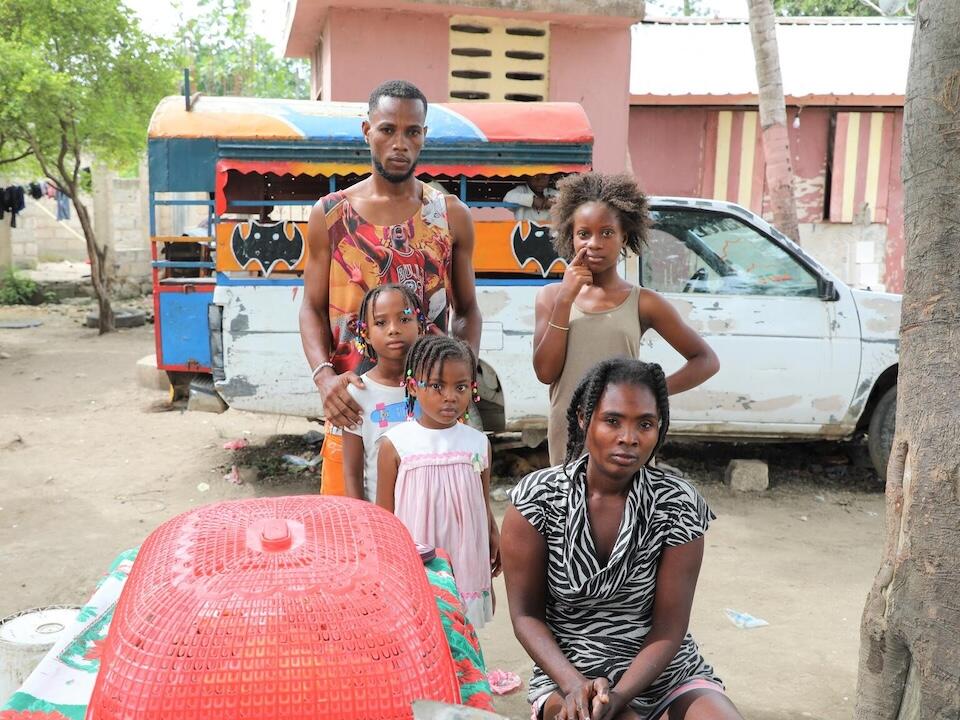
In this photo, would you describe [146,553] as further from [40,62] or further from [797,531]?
[40,62]

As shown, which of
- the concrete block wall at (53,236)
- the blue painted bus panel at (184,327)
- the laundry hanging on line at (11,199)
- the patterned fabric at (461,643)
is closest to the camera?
the patterned fabric at (461,643)

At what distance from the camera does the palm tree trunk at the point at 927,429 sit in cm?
218

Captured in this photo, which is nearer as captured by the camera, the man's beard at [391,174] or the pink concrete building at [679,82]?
the man's beard at [391,174]

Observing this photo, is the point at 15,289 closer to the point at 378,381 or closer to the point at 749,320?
the point at 749,320

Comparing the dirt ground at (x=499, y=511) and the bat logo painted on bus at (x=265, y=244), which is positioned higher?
the bat logo painted on bus at (x=265, y=244)

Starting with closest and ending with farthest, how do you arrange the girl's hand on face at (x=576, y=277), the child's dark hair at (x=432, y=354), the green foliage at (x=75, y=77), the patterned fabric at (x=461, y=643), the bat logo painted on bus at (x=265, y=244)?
the patterned fabric at (x=461, y=643) → the child's dark hair at (x=432, y=354) → the girl's hand on face at (x=576, y=277) → the bat logo painted on bus at (x=265, y=244) → the green foliage at (x=75, y=77)

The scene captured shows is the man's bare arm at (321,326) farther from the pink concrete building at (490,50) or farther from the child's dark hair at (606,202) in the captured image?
the pink concrete building at (490,50)

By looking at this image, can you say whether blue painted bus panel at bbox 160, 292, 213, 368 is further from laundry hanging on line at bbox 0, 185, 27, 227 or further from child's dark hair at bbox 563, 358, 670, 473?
laundry hanging on line at bbox 0, 185, 27, 227

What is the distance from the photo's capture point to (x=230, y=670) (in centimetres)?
133

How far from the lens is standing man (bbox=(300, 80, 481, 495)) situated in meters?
2.73

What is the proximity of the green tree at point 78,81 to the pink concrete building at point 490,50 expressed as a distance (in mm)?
3428

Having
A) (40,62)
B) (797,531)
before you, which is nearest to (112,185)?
(40,62)

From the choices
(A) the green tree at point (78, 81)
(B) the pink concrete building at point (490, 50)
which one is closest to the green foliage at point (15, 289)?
(A) the green tree at point (78, 81)

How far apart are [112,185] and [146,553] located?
17.0 meters
